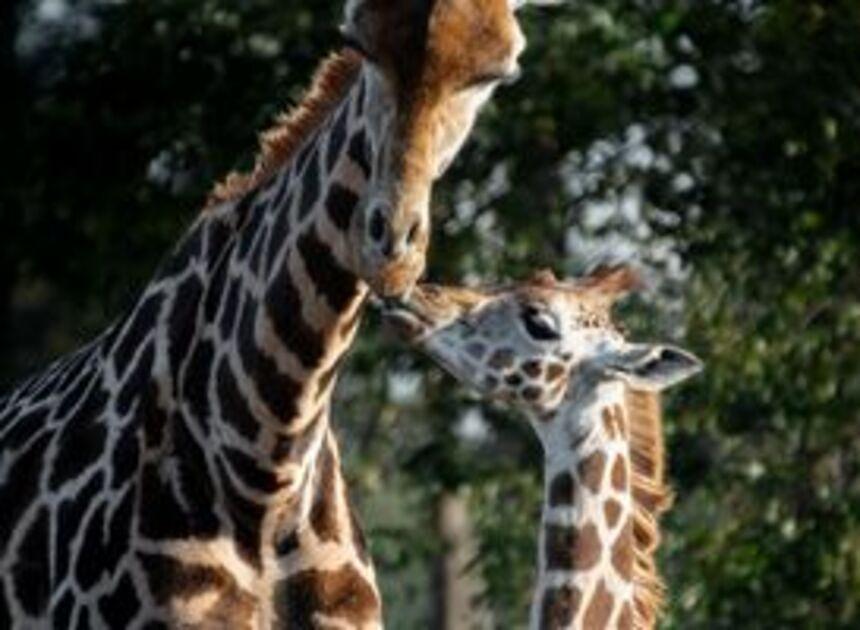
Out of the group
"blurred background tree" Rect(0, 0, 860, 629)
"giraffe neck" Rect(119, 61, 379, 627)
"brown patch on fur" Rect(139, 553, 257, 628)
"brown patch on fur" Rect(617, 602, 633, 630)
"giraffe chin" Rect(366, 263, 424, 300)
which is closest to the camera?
"giraffe chin" Rect(366, 263, 424, 300)

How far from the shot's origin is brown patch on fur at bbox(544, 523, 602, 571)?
381 inches

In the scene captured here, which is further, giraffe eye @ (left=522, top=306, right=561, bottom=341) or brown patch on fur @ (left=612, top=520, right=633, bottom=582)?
giraffe eye @ (left=522, top=306, right=561, bottom=341)

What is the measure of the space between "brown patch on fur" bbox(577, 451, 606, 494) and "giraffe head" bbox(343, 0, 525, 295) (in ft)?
10.2

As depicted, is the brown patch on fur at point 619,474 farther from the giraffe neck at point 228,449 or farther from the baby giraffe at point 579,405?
the giraffe neck at point 228,449

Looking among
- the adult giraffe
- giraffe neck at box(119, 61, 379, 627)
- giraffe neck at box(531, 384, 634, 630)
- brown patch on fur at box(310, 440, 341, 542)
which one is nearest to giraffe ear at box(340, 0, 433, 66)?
the adult giraffe

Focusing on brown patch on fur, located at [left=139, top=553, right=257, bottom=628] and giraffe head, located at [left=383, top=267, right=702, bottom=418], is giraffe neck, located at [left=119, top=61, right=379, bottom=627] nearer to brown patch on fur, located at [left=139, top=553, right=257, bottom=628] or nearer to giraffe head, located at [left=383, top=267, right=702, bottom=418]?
brown patch on fur, located at [left=139, top=553, right=257, bottom=628]

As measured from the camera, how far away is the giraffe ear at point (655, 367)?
9.45 m

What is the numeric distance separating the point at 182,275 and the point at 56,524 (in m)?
0.70

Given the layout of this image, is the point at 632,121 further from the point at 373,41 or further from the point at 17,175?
the point at 373,41

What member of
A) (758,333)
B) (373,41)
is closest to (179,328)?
(373,41)

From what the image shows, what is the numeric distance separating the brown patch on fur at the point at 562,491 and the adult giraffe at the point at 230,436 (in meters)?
2.01

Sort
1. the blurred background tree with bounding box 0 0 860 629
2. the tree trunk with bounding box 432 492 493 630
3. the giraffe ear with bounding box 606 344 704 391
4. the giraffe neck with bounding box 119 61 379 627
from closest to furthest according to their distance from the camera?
the giraffe neck with bounding box 119 61 379 627 → the giraffe ear with bounding box 606 344 704 391 → the blurred background tree with bounding box 0 0 860 629 → the tree trunk with bounding box 432 492 493 630

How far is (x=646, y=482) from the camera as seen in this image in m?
9.95

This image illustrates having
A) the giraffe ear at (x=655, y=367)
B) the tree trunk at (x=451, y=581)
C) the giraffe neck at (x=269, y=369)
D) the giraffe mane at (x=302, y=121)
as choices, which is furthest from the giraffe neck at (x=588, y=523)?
the tree trunk at (x=451, y=581)
